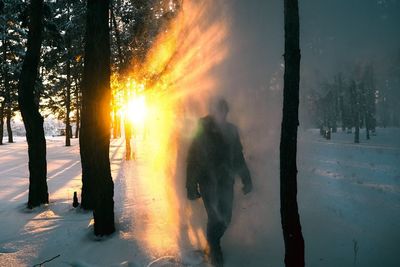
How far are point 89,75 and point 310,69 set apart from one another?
74.6 m

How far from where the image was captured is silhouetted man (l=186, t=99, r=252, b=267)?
5.20 meters

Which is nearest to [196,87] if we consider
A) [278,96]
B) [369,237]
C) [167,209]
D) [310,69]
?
[278,96]

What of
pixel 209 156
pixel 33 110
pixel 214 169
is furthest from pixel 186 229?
pixel 33 110

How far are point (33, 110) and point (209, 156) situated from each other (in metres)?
5.61

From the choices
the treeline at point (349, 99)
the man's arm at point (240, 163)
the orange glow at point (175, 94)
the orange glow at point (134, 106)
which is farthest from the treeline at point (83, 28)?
the treeline at point (349, 99)

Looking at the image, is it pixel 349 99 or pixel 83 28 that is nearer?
pixel 83 28

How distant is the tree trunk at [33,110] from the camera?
8359 mm

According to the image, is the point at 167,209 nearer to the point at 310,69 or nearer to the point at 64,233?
the point at 64,233

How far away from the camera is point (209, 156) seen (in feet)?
17.4

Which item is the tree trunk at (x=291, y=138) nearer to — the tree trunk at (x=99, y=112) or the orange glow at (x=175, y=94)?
the orange glow at (x=175, y=94)

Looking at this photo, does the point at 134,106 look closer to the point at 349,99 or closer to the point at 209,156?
the point at 209,156

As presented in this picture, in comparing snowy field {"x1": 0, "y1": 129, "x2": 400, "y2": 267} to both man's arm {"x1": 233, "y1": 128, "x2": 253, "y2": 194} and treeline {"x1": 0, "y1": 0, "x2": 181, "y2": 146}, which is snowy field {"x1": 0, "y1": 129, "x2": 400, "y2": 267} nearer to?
man's arm {"x1": 233, "y1": 128, "x2": 253, "y2": 194}

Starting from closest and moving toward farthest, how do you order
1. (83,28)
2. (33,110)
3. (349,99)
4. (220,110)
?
(220,110) → (33,110) → (83,28) → (349,99)

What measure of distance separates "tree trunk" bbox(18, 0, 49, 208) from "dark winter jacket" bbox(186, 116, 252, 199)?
497 centimetres
